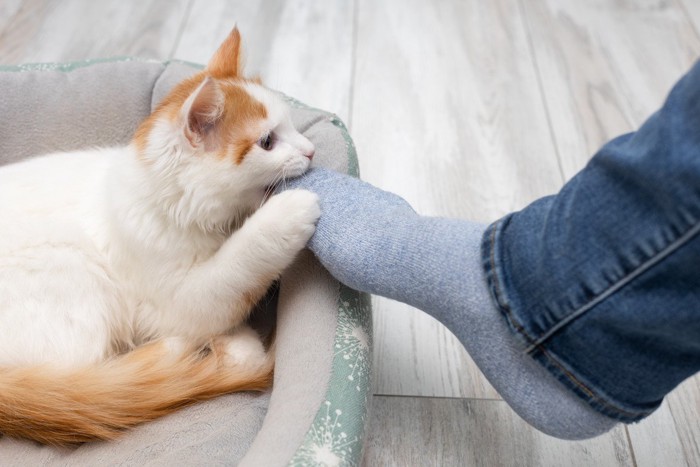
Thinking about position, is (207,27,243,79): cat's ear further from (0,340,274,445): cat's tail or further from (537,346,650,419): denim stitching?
(537,346,650,419): denim stitching

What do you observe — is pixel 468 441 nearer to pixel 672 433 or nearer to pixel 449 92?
pixel 672 433

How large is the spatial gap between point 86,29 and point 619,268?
5.68ft

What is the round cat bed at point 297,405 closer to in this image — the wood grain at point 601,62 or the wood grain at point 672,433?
the wood grain at point 672,433

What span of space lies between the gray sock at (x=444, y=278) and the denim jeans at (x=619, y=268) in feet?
0.09

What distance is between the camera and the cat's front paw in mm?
870

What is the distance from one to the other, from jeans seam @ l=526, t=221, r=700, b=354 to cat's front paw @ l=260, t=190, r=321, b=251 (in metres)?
0.32

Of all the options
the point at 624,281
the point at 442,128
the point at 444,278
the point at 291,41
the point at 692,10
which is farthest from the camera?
the point at 692,10

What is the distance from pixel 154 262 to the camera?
970mm

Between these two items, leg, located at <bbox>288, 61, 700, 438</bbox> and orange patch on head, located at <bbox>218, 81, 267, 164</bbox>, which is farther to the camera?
orange patch on head, located at <bbox>218, 81, 267, 164</bbox>

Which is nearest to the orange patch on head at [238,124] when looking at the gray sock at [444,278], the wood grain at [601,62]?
the gray sock at [444,278]

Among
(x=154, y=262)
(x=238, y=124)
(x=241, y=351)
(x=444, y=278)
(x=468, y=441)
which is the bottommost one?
(x=468, y=441)

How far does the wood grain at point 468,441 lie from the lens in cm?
100

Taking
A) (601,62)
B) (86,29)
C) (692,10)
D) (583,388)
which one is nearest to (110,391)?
(583,388)

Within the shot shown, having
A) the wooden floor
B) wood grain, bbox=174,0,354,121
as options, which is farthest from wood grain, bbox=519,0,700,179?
wood grain, bbox=174,0,354,121
